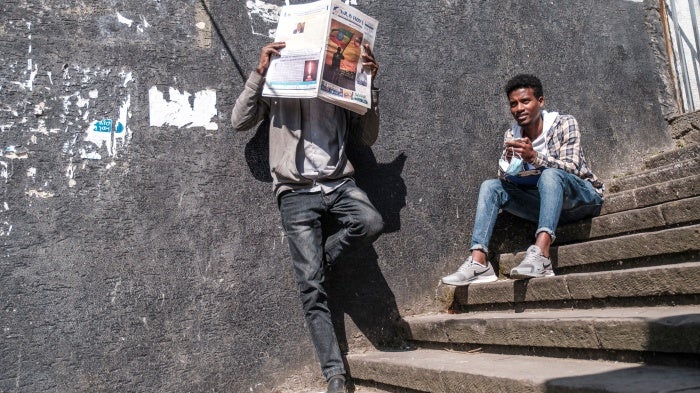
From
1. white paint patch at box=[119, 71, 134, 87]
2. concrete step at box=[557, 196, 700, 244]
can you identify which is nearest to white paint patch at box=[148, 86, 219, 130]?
white paint patch at box=[119, 71, 134, 87]

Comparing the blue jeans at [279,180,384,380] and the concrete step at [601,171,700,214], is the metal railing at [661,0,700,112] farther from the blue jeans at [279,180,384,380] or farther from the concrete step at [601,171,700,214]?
the blue jeans at [279,180,384,380]

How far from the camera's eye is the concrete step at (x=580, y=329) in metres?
2.86

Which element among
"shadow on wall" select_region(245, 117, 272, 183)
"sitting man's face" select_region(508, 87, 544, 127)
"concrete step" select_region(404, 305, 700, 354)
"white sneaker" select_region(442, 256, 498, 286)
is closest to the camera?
"concrete step" select_region(404, 305, 700, 354)

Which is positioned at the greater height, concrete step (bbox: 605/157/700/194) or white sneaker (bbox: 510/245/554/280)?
concrete step (bbox: 605/157/700/194)

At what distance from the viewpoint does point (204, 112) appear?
4391 mm

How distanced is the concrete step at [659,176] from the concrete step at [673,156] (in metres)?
0.26

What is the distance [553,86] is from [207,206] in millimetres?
3128

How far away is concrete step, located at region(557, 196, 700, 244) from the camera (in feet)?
12.9

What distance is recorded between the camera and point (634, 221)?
13.9 feet

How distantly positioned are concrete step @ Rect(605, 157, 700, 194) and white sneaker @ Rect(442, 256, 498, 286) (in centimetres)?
156

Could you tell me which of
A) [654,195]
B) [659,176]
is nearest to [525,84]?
[654,195]

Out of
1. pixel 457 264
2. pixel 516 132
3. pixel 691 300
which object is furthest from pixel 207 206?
pixel 691 300

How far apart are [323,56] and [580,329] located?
1.98 metres

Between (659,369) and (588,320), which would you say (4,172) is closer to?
(588,320)
